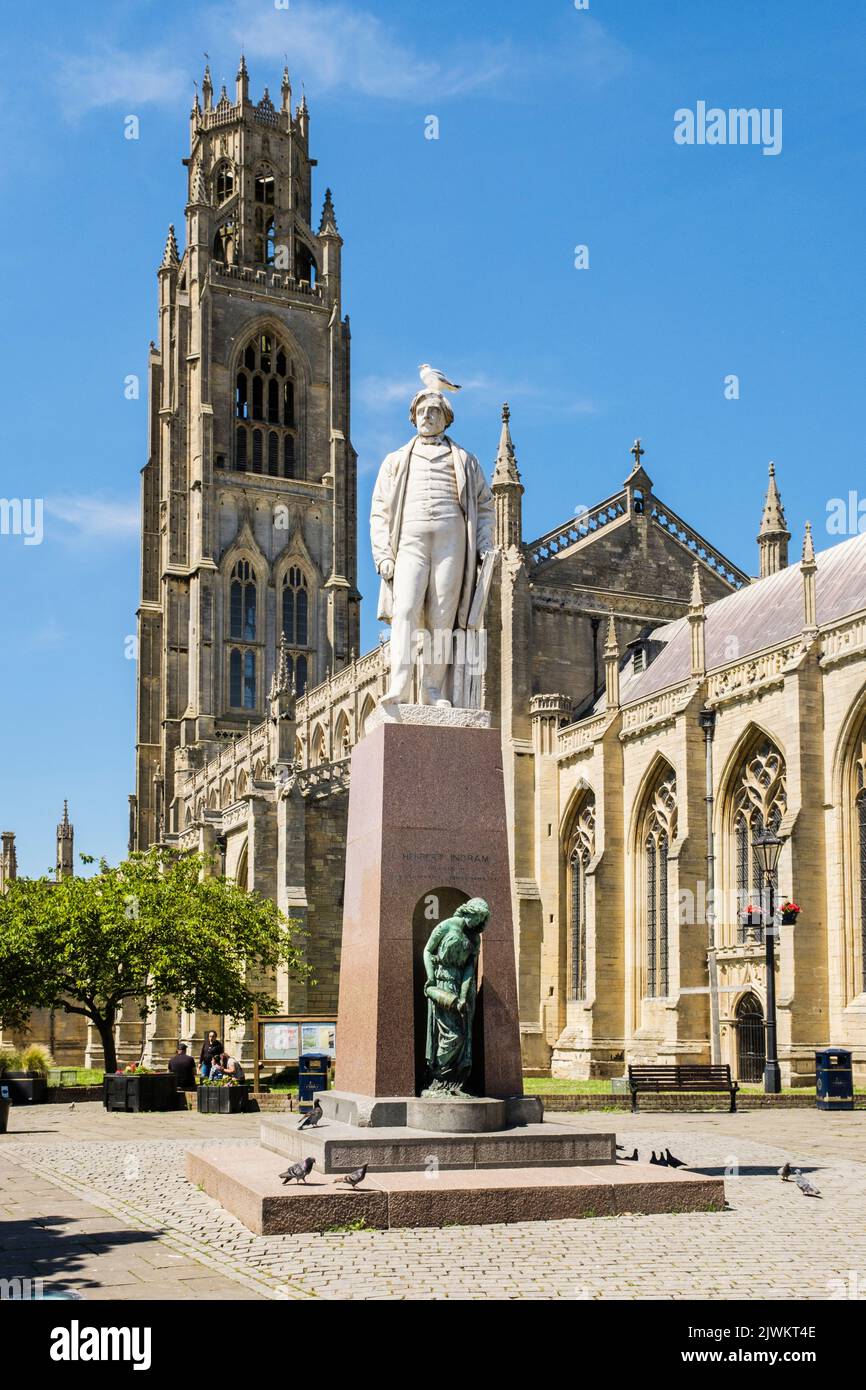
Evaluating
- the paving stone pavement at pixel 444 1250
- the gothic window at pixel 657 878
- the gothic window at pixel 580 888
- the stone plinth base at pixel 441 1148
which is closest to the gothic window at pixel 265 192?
the gothic window at pixel 580 888

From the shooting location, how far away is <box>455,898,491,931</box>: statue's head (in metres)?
10.9

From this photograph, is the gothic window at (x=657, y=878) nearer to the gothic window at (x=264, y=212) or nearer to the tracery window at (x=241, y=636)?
Result: the tracery window at (x=241, y=636)

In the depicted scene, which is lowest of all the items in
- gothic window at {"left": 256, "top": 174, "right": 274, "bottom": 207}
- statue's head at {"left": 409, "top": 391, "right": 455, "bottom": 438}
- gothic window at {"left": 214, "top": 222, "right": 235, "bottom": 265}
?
statue's head at {"left": 409, "top": 391, "right": 455, "bottom": 438}

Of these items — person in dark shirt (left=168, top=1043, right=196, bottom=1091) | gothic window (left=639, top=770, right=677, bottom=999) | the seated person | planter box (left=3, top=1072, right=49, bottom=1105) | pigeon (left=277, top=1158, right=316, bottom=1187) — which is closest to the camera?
pigeon (left=277, top=1158, right=316, bottom=1187)

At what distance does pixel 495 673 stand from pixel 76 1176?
31357 millimetres

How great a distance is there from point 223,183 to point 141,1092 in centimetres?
7231

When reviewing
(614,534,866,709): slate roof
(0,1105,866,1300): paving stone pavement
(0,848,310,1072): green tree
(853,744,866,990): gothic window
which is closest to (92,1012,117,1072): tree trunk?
(0,848,310,1072): green tree

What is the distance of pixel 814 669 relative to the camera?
104 ft

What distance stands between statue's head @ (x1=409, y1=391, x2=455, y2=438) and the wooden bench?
1430 centimetres

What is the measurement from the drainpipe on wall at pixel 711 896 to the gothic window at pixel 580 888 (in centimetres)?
649

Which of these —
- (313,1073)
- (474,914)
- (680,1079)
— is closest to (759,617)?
(680,1079)

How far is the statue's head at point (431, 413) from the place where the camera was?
13.0 meters

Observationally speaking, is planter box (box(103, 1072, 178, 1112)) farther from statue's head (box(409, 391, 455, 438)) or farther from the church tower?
the church tower
